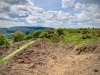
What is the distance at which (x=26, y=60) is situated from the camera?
63.6ft

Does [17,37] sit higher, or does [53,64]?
[17,37]

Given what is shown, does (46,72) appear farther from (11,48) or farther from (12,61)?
(11,48)

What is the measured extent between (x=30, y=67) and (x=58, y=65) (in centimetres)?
438

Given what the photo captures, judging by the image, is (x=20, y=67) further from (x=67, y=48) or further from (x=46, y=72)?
(x=67, y=48)

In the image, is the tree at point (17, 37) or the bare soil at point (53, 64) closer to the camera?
the bare soil at point (53, 64)

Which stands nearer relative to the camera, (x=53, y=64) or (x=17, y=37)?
(x=53, y=64)

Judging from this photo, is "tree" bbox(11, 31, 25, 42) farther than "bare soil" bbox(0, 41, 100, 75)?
Yes

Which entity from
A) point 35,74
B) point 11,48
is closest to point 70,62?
point 35,74

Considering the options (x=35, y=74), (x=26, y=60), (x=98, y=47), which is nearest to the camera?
(x=35, y=74)

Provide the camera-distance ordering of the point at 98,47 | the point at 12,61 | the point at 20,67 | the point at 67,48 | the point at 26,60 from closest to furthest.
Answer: the point at 20,67 → the point at 12,61 → the point at 26,60 → the point at 98,47 → the point at 67,48

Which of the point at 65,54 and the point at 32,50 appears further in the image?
the point at 65,54

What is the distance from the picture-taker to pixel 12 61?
1806 cm

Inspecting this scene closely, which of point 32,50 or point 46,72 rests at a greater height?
point 32,50

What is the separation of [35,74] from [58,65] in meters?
4.99
